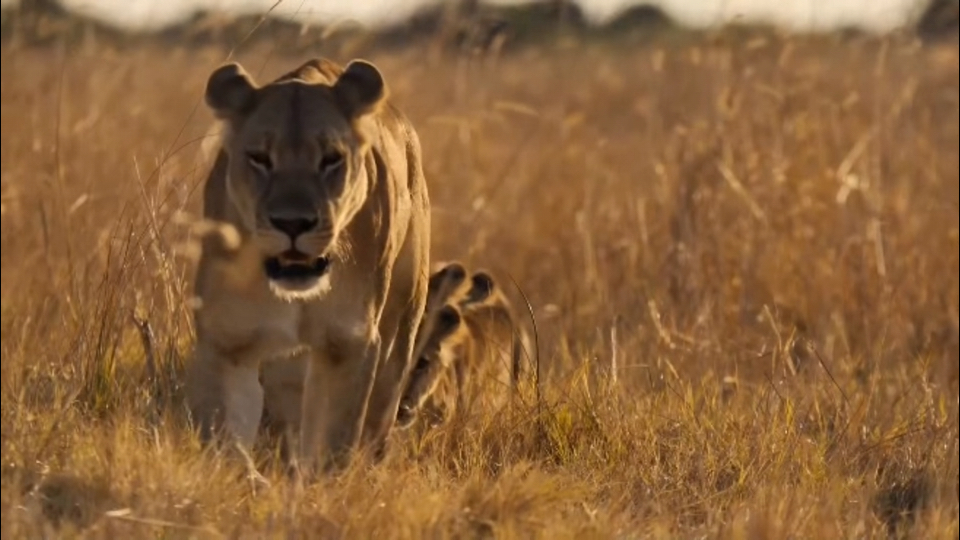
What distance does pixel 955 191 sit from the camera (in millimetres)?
9320

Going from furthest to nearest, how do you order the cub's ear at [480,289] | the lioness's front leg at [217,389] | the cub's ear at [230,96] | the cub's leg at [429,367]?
1. the cub's ear at [480,289]
2. the cub's leg at [429,367]
3. the cub's ear at [230,96]
4. the lioness's front leg at [217,389]

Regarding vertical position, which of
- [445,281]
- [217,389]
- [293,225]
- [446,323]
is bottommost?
[446,323]

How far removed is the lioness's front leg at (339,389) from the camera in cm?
515

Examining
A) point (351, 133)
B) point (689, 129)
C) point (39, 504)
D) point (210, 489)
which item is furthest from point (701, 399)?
point (689, 129)

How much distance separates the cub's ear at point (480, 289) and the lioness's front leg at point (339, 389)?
4.89 ft

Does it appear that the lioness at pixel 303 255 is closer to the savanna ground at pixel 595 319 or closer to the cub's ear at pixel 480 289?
the savanna ground at pixel 595 319

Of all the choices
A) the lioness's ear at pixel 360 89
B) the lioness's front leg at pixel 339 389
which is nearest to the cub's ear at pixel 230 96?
the lioness's ear at pixel 360 89

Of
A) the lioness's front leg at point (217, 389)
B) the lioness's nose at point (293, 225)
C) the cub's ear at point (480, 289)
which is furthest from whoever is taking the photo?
the cub's ear at point (480, 289)

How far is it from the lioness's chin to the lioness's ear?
485mm

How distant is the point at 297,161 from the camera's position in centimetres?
491

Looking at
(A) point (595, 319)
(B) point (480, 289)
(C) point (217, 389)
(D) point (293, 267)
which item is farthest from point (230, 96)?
(A) point (595, 319)

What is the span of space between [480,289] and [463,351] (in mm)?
413

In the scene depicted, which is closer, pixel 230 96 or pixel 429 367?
pixel 230 96

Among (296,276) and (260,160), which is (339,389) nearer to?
(296,276)
